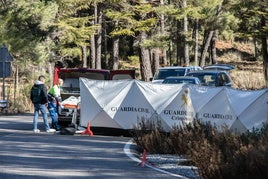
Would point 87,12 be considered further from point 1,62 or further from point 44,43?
point 1,62

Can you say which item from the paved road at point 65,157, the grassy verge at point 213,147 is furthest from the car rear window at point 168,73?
the grassy verge at point 213,147

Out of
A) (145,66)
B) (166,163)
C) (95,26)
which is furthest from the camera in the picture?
(95,26)

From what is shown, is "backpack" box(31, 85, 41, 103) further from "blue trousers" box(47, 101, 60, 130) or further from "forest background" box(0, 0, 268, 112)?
"forest background" box(0, 0, 268, 112)

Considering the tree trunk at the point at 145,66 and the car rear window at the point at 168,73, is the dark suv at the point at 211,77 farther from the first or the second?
the tree trunk at the point at 145,66

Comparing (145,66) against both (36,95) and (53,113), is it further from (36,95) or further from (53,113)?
(36,95)

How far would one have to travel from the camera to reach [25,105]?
3134cm

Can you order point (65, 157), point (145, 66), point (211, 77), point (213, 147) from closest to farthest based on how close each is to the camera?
point (213, 147), point (65, 157), point (211, 77), point (145, 66)

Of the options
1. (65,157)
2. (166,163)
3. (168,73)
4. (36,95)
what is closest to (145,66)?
(168,73)

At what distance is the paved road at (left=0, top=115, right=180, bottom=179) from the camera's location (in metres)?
10.6

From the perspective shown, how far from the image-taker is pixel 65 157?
12.7m

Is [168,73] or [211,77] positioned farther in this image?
[168,73]

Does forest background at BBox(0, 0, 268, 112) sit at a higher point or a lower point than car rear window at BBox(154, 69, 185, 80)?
higher

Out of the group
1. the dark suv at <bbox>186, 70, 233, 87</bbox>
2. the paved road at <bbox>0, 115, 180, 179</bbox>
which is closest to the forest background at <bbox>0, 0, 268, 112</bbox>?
the dark suv at <bbox>186, 70, 233, 87</bbox>

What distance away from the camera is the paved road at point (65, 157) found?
34.9ft
